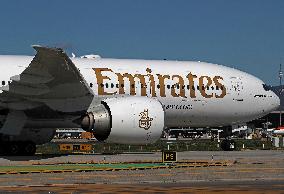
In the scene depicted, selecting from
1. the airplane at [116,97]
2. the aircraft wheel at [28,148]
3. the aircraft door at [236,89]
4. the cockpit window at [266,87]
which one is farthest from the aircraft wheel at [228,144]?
the aircraft wheel at [28,148]

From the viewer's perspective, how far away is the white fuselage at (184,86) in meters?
33.0

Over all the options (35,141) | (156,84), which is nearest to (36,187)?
(35,141)

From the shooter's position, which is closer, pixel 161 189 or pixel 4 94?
pixel 161 189

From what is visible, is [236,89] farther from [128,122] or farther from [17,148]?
[17,148]

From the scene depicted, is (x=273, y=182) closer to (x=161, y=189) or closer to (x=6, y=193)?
(x=161, y=189)

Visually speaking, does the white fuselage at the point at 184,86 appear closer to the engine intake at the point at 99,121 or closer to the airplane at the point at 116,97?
the airplane at the point at 116,97

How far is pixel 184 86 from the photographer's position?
35344 mm

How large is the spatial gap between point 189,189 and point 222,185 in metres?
1.67

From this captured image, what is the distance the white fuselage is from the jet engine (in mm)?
4851

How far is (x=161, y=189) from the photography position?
17.5 meters

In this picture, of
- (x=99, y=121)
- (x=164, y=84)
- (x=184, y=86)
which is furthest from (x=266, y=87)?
(x=99, y=121)

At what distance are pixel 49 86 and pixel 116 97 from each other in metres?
3.78

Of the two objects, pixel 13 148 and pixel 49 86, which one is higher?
pixel 49 86

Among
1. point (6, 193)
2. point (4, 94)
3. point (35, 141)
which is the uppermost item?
point (4, 94)
